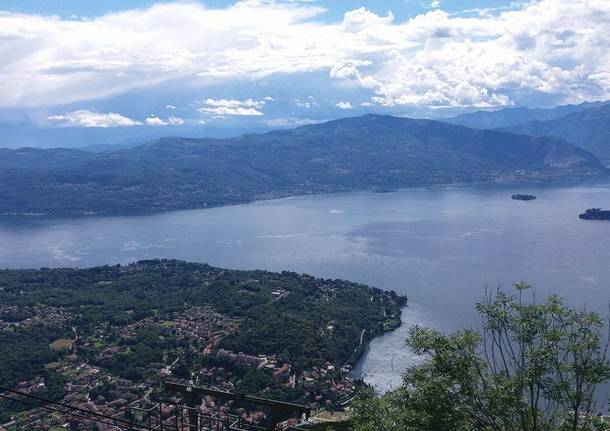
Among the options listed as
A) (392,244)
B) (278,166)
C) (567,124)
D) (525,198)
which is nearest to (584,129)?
(567,124)

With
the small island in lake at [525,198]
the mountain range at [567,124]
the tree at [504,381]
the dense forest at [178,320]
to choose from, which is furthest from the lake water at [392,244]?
the mountain range at [567,124]

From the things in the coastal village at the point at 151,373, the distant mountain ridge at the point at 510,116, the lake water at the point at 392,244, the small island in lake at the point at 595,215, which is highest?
the distant mountain ridge at the point at 510,116

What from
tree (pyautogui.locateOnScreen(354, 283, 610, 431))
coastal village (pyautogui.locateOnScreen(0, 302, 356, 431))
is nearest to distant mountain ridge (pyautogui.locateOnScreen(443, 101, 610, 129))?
coastal village (pyautogui.locateOnScreen(0, 302, 356, 431))

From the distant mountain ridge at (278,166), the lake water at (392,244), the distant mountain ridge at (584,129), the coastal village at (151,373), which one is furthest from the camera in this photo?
the distant mountain ridge at (584,129)

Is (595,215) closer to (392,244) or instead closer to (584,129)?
(392,244)

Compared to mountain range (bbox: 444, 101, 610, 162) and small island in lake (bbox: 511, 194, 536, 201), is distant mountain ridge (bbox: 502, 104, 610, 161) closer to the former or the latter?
mountain range (bbox: 444, 101, 610, 162)

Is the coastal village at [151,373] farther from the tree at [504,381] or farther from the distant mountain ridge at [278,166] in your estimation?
the distant mountain ridge at [278,166]

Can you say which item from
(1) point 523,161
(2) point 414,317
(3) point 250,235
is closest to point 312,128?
(1) point 523,161

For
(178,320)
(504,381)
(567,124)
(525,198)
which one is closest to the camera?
(504,381)
